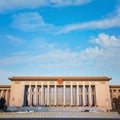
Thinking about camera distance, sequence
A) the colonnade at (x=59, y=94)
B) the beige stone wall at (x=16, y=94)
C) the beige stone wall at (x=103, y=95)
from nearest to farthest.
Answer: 1. the beige stone wall at (x=103, y=95)
2. the beige stone wall at (x=16, y=94)
3. the colonnade at (x=59, y=94)

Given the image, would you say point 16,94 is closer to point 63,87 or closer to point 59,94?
point 63,87

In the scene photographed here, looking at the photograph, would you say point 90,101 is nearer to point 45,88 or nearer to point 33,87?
point 45,88

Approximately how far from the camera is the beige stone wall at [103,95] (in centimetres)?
6662

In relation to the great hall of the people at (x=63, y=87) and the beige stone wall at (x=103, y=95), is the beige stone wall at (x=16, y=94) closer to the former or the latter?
the great hall of the people at (x=63, y=87)

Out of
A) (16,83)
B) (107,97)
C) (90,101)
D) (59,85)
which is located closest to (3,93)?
(16,83)

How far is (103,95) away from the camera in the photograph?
6781cm

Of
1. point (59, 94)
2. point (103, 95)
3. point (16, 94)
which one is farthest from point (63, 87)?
point (16, 94)

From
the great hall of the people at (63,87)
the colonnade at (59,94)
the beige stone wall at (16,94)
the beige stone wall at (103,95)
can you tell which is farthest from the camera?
the colonnade at (59,94)

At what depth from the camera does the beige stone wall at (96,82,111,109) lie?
6662cm

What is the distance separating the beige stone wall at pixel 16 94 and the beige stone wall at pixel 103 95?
27731mm

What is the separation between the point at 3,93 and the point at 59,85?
24248 millimetres

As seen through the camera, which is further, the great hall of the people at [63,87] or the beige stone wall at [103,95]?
the great hall of the people at [63,87]

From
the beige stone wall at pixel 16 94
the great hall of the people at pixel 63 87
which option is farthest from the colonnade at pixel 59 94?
the beige stone wall at pixel 16 94

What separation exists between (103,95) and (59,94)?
18.6m
